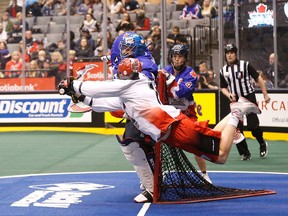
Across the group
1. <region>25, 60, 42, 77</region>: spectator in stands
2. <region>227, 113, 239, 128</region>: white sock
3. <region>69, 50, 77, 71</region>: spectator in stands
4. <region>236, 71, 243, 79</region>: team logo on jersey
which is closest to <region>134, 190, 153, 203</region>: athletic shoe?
<region>227, 113, 239, 128</region>: white sock

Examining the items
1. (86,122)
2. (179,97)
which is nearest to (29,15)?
(86,122)

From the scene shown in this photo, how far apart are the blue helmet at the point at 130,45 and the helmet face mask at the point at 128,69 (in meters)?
0.43

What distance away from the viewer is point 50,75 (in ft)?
49.2

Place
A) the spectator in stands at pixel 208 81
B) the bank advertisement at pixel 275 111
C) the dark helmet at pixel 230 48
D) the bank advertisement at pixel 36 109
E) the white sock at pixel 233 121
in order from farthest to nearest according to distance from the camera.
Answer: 1. the bank advertisement at pixel 36 109
2. the spectator in stands at pixel 208 81
3. the bank advertisement at pixel 275 111
4. the dark helmet at pixel 230 48
5. the white sock at pixel 233 121

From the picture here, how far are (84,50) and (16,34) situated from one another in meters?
1.63

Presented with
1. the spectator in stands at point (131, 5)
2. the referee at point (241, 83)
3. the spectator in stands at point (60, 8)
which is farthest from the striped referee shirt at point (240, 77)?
the spectator in stands at point (60, 8)

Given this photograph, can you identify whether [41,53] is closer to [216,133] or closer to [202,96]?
[202,96]

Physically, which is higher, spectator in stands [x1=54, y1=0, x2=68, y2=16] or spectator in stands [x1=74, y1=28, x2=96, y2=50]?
spectator in stands [x1=54, y1=0, x2=68, y2=16]

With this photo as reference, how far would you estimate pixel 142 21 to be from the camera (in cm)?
1528

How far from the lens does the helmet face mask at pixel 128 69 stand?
642 centimetres

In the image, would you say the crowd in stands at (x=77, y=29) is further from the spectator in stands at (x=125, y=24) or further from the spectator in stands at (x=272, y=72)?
the spectator in stands at (x=272, y=72)

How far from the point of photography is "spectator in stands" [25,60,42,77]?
593 inches

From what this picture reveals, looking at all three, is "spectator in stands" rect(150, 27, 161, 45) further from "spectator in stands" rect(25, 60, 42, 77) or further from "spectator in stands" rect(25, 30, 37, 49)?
"spectator in stands" rect(25, 30, 37, 49)

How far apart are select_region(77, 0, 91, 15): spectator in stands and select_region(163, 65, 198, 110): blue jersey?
7.99 m
